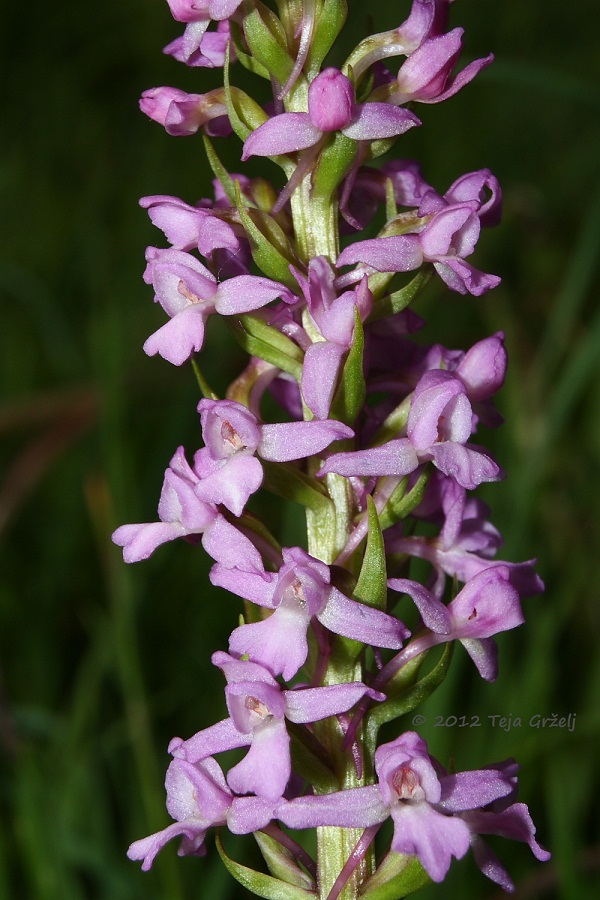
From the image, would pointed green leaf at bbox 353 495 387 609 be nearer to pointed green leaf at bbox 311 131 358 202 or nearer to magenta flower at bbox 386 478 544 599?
magenta flower at bbox 386 478 544 599

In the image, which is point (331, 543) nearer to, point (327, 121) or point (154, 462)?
point (327, 121)

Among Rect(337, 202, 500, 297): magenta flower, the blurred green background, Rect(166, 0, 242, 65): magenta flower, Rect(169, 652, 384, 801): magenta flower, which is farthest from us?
the blurred green background

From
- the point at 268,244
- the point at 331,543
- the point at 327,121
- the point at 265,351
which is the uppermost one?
the point at 327,121

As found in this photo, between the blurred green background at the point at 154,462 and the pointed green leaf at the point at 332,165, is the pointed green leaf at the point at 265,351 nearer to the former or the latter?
the pointed green leaf at the point at 332,165

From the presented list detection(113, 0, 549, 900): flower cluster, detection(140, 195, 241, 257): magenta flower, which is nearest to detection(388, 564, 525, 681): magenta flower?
detection(113, 0, 549, 900): flower cluster

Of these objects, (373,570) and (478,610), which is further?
(478,610)

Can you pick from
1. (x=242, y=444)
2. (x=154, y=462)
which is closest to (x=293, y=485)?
(x=242, y=444)

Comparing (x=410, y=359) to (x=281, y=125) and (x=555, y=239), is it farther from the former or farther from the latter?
(x=555, y=239)

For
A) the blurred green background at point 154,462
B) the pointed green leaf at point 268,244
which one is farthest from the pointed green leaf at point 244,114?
the blurred green background at point 154,462
